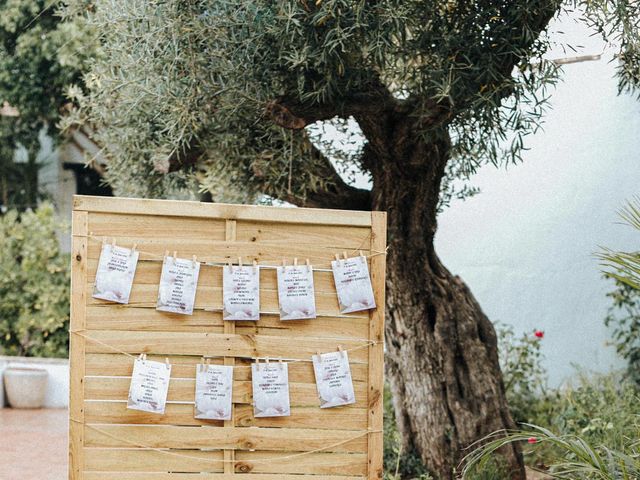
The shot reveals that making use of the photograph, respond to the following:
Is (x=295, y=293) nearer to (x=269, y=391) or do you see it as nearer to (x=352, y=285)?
(x=352, y=285)

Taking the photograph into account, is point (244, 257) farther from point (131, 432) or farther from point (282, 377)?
point (131, 432)

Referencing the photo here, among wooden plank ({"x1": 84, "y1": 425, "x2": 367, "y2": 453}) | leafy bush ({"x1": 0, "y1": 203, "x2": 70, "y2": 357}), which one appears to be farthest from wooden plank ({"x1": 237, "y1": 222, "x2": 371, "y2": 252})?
leafy bush ({"x1": 0, "y1": 203, "x2": 70, "y2": 357})

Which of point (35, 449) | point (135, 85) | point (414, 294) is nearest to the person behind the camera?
point (135, 85)

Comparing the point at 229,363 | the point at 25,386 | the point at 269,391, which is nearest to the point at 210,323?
the point at 229,363

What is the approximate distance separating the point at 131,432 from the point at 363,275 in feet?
4.46

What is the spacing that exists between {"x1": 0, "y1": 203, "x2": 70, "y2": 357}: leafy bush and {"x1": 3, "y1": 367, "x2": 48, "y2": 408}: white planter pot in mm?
573

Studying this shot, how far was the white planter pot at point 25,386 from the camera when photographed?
34.5ft

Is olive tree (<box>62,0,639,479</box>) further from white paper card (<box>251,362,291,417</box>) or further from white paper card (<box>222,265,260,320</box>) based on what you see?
white paper card (<box>251,362,291,417</box>)

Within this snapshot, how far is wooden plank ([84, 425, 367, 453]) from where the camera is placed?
3992 mm

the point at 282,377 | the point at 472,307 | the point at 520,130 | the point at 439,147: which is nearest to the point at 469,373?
the point at 472,307

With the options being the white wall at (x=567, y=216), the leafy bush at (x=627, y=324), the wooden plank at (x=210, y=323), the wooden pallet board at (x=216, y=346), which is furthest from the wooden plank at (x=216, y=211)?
the white wall at (x=567, y=216)

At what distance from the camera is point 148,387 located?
3990 mm

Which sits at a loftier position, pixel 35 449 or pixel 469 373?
pixel 469 373

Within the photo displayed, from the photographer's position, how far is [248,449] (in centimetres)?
412
